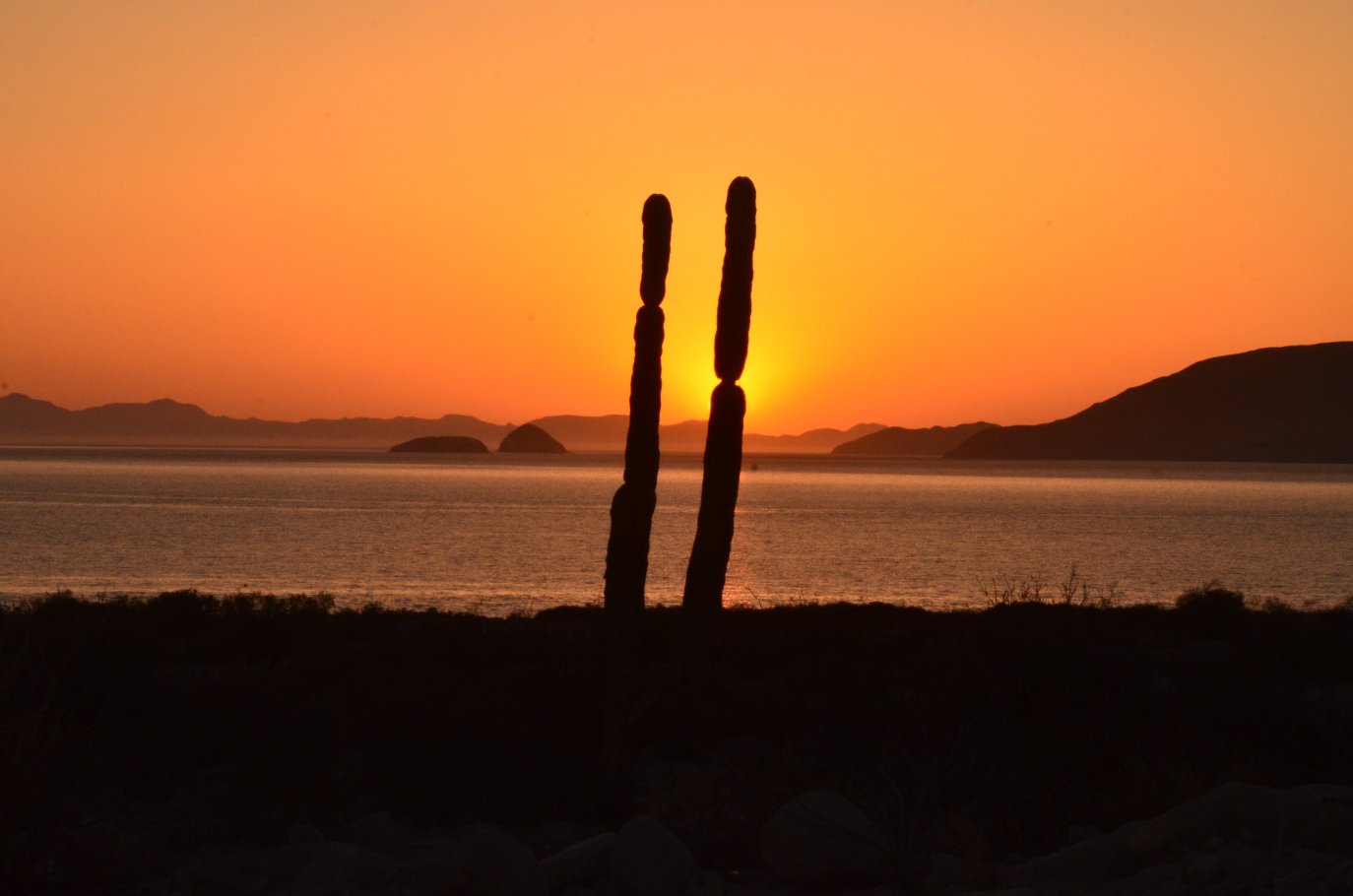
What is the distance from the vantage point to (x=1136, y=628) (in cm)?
2409

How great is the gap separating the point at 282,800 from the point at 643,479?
467 cm

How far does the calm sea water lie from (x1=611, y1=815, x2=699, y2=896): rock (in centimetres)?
2770

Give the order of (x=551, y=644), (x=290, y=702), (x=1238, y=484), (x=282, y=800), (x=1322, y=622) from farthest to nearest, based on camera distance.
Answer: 1. (x=1238, y=484)
2. (x=1322, y=622)
3. (x=551, y=644)
4. (x=290, y=702)
5. (x=282, y=800)

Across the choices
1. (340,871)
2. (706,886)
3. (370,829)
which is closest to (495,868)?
(340,871)

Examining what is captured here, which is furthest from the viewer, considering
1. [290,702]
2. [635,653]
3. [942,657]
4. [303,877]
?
[942,657]

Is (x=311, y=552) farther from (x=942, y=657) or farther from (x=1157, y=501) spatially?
(x=1157, y=501)

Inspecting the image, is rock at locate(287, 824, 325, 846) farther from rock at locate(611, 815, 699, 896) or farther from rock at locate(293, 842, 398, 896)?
rock at locate(611, 815, 699, 896)

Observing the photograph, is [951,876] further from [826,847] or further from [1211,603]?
[1211,603]

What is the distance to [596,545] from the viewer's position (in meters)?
66.4

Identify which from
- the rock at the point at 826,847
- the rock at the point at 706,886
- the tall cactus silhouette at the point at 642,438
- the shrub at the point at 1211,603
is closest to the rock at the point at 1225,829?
the rock at the point at 826,847

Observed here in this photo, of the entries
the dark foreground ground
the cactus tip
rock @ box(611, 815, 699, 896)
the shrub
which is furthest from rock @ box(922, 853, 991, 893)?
the shrub

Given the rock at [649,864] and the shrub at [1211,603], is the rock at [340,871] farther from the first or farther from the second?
the shrub at [1211,603]

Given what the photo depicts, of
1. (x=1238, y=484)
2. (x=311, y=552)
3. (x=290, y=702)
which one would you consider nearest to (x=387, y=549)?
(x=311, y=552)

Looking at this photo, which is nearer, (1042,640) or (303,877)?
(303,877)
